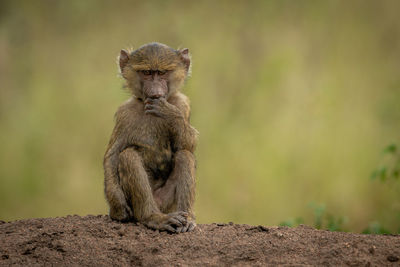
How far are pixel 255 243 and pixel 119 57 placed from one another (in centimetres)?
241

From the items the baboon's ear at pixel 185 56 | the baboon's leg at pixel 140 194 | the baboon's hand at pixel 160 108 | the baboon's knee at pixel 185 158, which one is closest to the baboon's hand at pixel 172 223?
the baboon's leg at pixel 140 194

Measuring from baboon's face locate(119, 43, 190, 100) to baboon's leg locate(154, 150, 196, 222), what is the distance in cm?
66

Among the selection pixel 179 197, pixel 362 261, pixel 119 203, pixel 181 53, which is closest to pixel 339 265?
pixel 362 261

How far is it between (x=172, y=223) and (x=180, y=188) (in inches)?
15.7

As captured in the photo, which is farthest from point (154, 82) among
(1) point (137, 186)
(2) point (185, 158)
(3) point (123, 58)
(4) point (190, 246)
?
(4) point (190, 246)

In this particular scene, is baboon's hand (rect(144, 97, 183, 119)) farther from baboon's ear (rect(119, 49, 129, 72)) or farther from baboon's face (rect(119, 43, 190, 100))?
baboon's ear (rect(119, 49, 129, 72))

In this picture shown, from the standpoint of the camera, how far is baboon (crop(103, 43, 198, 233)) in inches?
204

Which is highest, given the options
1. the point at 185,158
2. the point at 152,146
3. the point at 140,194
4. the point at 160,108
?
the point at 160,108

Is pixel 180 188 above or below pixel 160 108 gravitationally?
below

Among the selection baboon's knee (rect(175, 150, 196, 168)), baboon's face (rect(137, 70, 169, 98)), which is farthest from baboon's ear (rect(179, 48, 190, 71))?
baboon's knee (rect(175, 150, 196, 168))

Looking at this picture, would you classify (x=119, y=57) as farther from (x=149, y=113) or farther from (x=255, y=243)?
(x=255, y=243)

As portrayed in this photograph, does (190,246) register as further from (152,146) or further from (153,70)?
(153,70)

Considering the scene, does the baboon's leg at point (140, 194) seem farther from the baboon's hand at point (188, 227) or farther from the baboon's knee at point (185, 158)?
the baboon's knee at point (185, 158)

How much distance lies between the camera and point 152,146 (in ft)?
17.7
